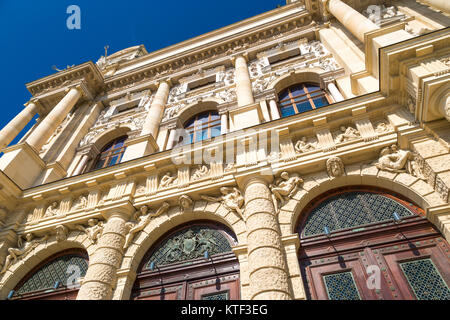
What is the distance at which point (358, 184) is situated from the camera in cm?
615

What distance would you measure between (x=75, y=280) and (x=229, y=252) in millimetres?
3781

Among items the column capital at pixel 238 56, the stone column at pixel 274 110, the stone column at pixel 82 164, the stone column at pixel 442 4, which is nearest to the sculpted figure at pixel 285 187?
the stone column at pixel 274 110

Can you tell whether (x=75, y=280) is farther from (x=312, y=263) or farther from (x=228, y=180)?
(x=312, y=263)

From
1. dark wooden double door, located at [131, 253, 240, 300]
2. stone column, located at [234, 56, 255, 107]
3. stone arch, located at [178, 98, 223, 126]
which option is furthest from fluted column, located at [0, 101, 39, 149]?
stone column, located at [234, 56, 255, 107]

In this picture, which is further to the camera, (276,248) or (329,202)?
(329,202)

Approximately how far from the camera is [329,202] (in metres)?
6.17

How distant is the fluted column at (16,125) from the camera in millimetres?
11047

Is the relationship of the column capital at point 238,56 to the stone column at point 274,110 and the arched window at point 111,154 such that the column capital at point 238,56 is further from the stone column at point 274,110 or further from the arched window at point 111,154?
the arched window at point 111,154

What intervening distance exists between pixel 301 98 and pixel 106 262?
8432 mm

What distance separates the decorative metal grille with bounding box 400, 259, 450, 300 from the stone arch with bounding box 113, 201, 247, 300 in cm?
284

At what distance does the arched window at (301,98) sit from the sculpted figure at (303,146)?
3.15 m

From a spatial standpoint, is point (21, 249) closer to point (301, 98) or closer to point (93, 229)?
point (93, 229)
